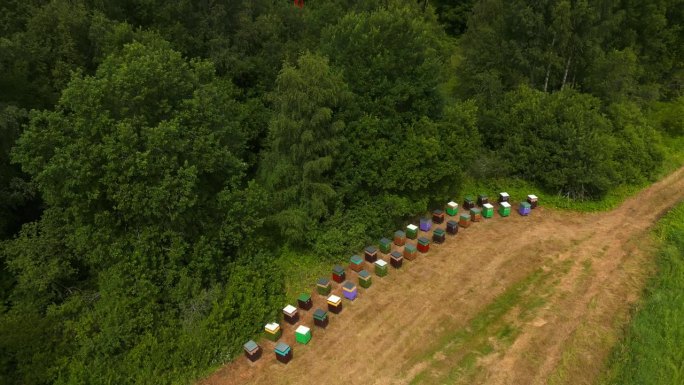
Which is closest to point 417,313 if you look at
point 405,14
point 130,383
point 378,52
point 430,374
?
point 430,374

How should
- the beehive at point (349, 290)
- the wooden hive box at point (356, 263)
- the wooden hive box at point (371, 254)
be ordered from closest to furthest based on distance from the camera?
the beehive at point (349, 290), the wooden hive box at point (356, 263), the wooden hive box at point (371, 254)

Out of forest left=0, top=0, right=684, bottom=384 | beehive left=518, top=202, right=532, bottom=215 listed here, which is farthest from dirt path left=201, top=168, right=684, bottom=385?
forest left=0, top=0, right=684, bottom=384

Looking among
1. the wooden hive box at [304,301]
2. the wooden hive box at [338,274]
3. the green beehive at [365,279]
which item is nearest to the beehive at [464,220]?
the green beehive at [365,279]

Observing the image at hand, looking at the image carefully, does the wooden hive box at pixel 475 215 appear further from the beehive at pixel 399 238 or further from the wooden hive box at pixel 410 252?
the wooden hive box at pixel 410 252

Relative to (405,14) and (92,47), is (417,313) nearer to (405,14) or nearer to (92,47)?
(405,14)

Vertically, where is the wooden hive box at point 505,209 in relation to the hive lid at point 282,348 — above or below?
above

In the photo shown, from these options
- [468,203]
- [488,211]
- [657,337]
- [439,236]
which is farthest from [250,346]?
[657,337]

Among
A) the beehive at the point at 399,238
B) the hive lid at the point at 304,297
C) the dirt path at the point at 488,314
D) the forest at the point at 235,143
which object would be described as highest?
the forest at the point at 235,143
